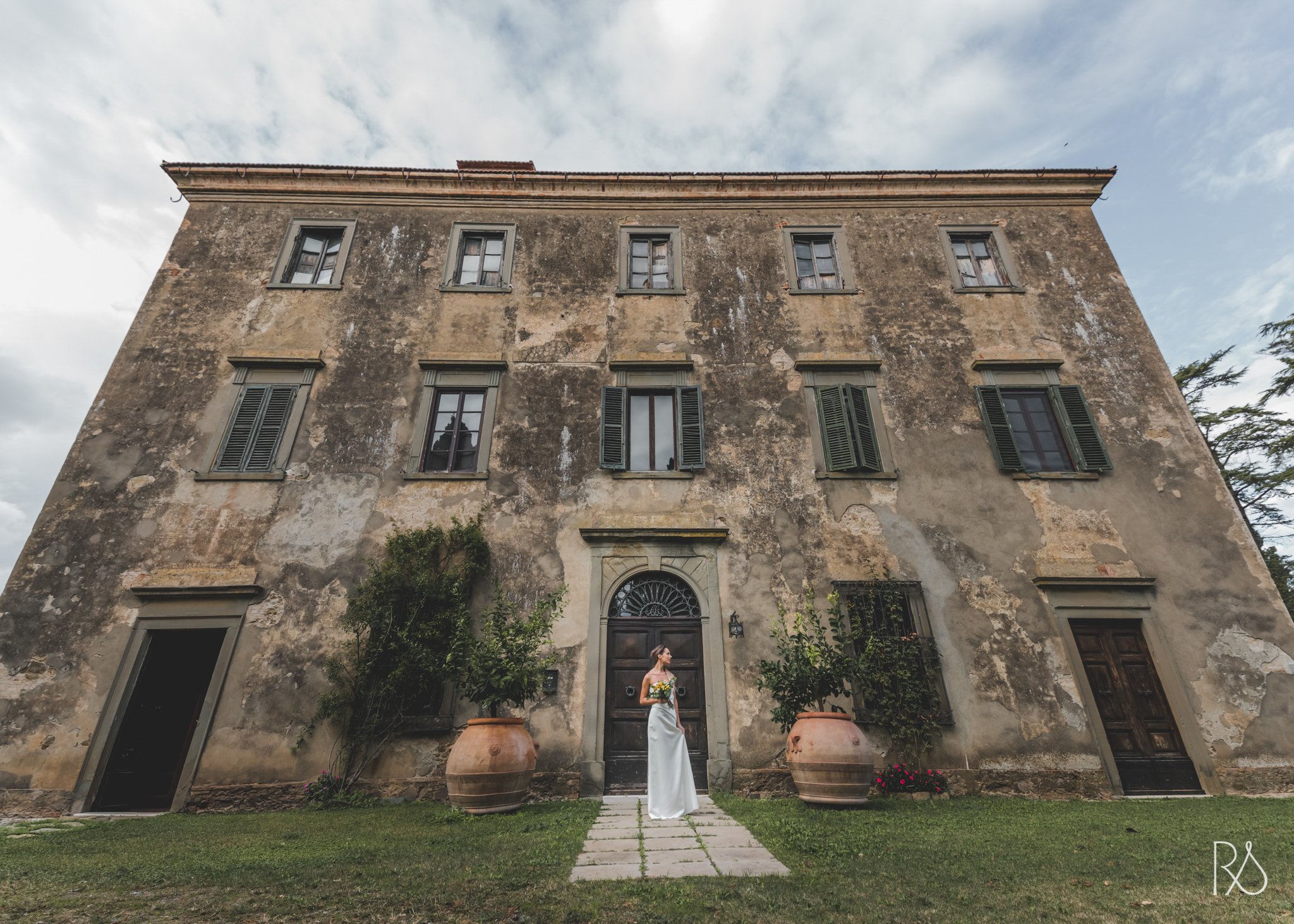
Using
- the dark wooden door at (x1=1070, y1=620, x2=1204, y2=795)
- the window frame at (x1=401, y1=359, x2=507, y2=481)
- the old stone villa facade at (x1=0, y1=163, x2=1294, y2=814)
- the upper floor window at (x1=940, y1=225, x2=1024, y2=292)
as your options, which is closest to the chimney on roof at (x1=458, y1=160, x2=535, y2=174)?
the old stone villa facade at (x1=0, y1=163, x2=1294, y2=814)

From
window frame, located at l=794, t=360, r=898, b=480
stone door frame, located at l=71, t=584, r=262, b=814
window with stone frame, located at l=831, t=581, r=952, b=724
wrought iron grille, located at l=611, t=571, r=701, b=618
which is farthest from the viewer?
window frame, located at l=794, t=360, r=898, b=480

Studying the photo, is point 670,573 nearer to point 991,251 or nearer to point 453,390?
point 453,390

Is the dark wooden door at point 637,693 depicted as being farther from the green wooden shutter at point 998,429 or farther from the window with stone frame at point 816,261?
the window with stone frame at point 816,261

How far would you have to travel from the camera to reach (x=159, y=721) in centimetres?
891

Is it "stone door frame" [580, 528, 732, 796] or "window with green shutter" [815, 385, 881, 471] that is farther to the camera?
"window with green shutter" [815, 385, 881, 471]

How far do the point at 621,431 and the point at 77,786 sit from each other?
28.2 ft

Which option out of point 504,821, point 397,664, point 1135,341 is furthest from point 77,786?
point 1135,341

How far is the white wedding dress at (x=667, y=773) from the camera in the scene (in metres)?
6.47

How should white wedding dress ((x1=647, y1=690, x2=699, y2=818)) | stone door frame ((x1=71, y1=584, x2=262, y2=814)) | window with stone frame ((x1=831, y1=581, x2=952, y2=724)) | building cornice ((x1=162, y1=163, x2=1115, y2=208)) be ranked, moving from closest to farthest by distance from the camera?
white wedding dress ((x1=647, y1=690, x2=699, y2=818))
stone door frame ((x1=71, y1=584, x2=262, y2=814))
window with stone frame ((x1=831, y1=581, x2=952, y2=724))
building cornice ((x1=162, y1=163, x2=1115, y2=208))

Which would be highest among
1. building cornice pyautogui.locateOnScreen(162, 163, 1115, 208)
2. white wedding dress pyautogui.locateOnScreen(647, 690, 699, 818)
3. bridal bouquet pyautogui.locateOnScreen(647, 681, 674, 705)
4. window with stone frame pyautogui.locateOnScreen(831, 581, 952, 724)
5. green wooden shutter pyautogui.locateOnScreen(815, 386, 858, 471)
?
building cornice pyautogui.locateOnScreen(162, 163, 1115, 208)

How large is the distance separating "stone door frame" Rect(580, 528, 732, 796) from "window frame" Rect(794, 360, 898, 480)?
7.41ft

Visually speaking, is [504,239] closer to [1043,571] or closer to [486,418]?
[486,418]

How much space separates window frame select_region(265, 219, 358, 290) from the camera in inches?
451

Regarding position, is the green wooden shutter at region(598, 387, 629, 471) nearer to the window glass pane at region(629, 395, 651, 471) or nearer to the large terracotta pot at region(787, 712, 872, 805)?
the window glass pane at region(629, 395, 651, 471)
